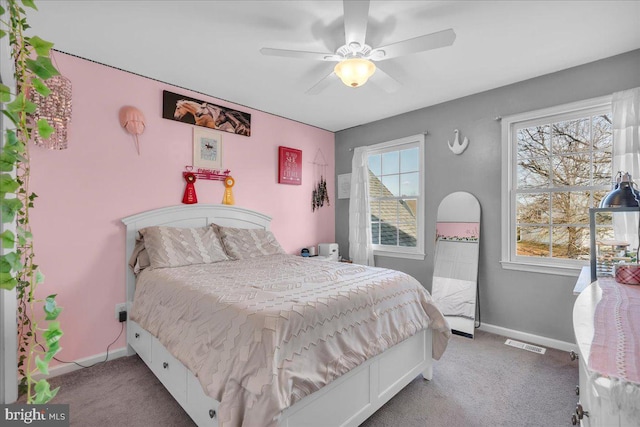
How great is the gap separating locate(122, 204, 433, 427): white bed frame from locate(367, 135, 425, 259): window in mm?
1782

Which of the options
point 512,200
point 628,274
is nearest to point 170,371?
point 628,274

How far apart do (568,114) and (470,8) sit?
1.63 meters

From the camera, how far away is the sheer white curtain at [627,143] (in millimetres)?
2410

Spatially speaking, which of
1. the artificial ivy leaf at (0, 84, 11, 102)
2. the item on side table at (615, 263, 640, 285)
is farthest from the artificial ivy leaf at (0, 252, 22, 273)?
the item on side table at (615, 263, 640, 285)

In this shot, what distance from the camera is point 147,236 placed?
265cm

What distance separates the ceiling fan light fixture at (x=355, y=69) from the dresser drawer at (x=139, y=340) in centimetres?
236

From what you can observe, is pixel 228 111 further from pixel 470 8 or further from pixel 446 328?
pixel 446 328

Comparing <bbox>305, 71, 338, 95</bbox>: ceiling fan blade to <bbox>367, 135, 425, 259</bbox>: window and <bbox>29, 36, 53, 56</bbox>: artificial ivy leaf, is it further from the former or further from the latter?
<bbox>29, 36, 53, 56</bbox>: artificial ivy leaf

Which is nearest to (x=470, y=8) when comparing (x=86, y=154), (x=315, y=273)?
(x=315, y=273)

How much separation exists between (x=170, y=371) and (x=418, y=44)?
102 inches

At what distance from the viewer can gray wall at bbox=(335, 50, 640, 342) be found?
271cm

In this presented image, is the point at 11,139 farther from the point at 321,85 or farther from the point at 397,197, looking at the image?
the point at 397,197

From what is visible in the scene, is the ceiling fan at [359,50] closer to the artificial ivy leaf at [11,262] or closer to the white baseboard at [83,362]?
the artificial ivy leaf at [11,262]

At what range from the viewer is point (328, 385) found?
155 centimetres
